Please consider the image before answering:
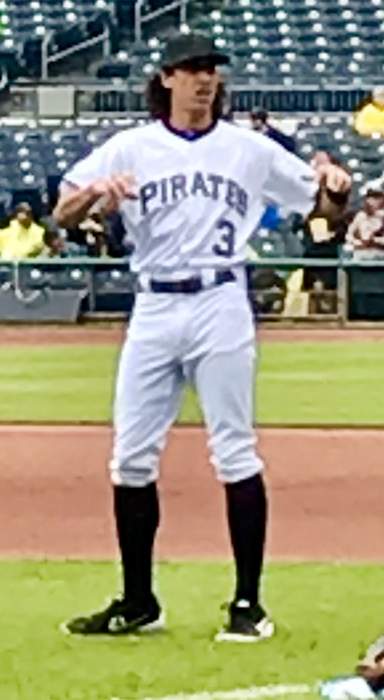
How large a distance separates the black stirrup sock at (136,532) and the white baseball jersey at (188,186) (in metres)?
0.70


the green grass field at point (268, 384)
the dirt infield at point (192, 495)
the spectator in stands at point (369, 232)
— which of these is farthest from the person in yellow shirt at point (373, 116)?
the dirt infield at point (192, 495)

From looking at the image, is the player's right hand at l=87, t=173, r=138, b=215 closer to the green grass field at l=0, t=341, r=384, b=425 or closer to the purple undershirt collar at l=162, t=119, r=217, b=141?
the purple undershirt collar at l=162, t=119, r=217, b=141

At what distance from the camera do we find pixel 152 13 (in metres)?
29.0

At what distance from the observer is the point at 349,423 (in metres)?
12.3

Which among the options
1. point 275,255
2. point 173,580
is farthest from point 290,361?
point 173,580

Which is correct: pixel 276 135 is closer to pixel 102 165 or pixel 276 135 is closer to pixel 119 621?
pixel 102 165

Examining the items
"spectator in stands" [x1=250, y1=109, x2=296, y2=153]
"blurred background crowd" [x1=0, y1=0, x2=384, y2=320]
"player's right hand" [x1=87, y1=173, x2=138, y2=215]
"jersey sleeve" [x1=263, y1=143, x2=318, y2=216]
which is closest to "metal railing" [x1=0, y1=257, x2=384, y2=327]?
"blurred background crowd" [x1=0, y1=0, x2=384, y2=320]

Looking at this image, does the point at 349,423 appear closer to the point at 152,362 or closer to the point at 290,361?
the point at 290,361

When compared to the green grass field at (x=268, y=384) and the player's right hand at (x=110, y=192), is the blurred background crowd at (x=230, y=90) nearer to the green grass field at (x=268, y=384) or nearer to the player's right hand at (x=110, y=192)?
the green grass field at (x=268, y=384)

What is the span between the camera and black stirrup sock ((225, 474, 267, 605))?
602 centimetres

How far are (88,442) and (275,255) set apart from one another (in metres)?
11.6

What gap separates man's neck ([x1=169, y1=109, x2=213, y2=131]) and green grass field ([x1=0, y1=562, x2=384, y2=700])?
154 centimetres

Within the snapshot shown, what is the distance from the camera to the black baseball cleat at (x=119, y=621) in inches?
236

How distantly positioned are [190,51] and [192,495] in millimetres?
3708
